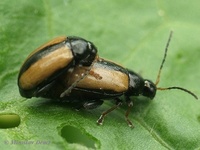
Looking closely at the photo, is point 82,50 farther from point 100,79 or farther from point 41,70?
point 41,70

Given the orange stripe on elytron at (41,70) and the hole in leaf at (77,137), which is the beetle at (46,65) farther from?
the hole in leaf at (77,137)

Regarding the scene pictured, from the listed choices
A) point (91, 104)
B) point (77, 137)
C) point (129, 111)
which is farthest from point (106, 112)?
point (77, 137)

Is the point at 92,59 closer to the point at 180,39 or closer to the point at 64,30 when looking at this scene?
the point at 64,30

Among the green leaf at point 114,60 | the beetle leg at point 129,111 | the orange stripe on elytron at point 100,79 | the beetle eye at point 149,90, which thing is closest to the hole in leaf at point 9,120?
the green leaf at point 114,60

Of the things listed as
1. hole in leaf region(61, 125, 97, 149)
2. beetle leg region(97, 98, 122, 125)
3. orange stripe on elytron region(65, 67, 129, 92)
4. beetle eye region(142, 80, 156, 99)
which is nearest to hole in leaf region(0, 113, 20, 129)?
hole in leaf region(61, 125, 97, 149)

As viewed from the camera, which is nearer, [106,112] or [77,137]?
[77,137]

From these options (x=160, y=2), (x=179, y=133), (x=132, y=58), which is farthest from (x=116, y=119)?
(x=160, y=2)
